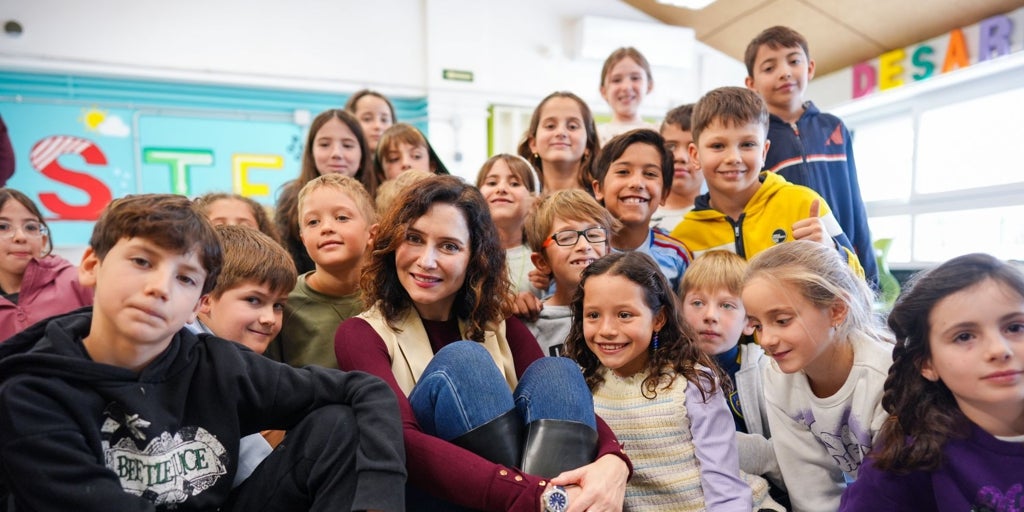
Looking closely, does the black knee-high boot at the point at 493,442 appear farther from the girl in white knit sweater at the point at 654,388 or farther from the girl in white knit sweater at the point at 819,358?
the girl in white knit sweater at the point at 819,358

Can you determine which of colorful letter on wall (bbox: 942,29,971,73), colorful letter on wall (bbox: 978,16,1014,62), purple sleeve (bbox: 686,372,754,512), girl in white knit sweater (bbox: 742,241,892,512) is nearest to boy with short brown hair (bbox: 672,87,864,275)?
girl in white knit sweater (bbox: 742,241,892,512)

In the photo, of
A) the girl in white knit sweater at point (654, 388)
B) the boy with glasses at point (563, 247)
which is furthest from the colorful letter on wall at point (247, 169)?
the girl in white knit sweater at point (654, 388)

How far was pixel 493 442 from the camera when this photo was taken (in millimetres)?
1275

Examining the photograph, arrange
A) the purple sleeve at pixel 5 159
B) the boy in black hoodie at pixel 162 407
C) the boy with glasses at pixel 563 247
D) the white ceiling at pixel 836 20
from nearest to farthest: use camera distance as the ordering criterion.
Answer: the boy in black hoodie at pixel 162 407 < the boy with glasses at pixel 563 247 < the purple sleeve at pixel 5 159 < the white ceiling at pixel 836 20

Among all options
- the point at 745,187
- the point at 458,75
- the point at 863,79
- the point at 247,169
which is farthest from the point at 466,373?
the point at 863,79

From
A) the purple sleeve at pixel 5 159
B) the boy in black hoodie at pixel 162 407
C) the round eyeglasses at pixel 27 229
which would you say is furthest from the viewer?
the purple sleeve at pixel 5 159

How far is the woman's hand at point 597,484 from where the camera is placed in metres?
1.21

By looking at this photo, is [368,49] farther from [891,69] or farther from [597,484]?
[597,484]

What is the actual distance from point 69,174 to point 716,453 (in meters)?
4.95

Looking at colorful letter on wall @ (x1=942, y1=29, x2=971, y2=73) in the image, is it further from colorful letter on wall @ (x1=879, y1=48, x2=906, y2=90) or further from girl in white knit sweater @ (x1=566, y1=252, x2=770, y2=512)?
girl in white knit sweater @ (x1=566, y1=252, x2=770, y2=512)

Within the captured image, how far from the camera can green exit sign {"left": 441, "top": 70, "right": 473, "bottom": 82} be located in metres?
5.58

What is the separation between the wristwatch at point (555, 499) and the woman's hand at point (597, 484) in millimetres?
12

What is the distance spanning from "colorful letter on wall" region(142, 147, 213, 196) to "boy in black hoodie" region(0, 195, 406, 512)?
4.14m

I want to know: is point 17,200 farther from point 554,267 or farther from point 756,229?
point 756,229
